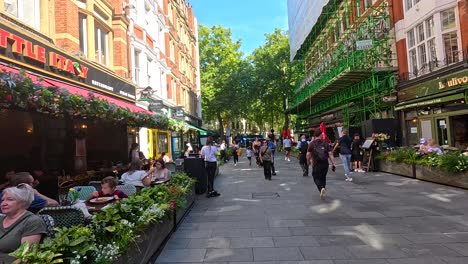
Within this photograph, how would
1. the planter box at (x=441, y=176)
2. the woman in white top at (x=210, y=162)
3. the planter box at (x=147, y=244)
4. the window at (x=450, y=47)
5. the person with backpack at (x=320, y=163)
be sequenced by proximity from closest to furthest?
the planter box at (x=147, y=244) < the person with backpack at (x=320, y=163) < the planter box at (x=441, y=176) < the woman in white top at (x=210, y=162) < the window at (x=450, y=47)

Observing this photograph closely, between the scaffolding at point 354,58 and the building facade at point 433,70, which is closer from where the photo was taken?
the building facade at point 433,70

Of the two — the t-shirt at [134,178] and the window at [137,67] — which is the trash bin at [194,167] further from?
the window at [137,67]

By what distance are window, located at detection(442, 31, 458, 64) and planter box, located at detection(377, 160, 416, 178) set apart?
5.19 meters

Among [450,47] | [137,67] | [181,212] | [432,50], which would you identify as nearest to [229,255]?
[181,212]

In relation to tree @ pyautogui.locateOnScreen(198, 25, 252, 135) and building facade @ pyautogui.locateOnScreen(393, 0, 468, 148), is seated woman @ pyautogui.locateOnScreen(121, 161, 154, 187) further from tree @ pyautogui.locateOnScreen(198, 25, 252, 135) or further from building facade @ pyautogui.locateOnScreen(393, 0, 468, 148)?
tree @ pyautogui.locateOnScreen(198, 25, 252, 135)

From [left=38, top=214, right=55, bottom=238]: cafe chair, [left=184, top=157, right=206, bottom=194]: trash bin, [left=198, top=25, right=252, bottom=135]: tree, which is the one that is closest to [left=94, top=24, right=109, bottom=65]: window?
[left=184, top=157, right=206, bottom=194]: trash bin

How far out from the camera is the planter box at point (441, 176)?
9672 millimetres

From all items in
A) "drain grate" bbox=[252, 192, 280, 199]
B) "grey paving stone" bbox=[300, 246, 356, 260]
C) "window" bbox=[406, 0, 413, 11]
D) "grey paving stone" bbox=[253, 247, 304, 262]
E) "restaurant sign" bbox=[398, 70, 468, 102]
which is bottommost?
"grey paving stone" bbox=[300, 246, 356, 260]

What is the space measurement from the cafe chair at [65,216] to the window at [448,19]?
16635 mm

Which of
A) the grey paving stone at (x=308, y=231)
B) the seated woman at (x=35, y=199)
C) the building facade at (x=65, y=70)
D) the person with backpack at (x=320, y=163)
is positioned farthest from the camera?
the person with backpack at (x=320, y=163)

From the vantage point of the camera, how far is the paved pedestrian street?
4898 mm

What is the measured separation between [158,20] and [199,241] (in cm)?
2135

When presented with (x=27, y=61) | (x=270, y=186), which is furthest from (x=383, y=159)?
(x=27, y=61)

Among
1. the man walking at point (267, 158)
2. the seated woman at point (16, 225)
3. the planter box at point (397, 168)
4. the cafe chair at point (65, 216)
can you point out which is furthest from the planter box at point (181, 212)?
the planter box at point (397, 168)
